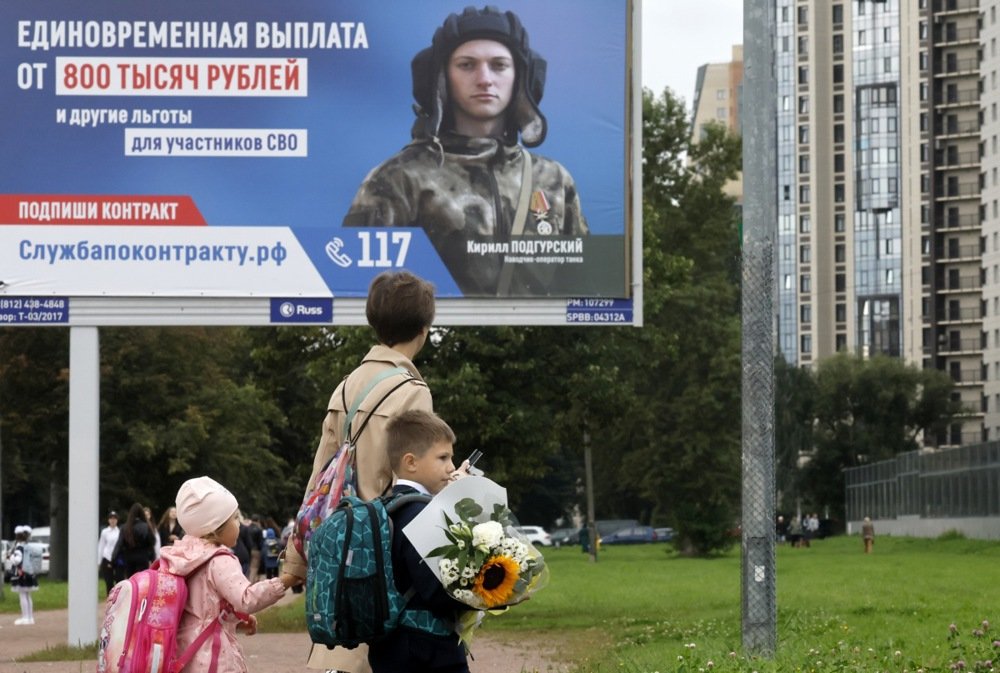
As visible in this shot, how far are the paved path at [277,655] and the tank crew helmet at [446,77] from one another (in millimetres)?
4618

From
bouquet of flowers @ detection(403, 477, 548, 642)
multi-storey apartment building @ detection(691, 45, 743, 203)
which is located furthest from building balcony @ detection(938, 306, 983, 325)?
bouquet of flowers @ detection(403, 477, 548, 642)

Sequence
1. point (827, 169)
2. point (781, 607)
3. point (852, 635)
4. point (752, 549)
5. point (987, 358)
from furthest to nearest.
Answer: point (827, 169) → point (987, 358) → point (781, 607) → point (852, 635) → point (752, 549)

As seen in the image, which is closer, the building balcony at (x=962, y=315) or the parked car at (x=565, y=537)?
the parked car at (x=565, y=537)

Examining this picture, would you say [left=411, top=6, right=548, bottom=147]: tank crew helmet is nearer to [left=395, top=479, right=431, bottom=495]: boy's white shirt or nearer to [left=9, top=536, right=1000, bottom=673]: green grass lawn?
[left=9, top=536, right=1000, bottom=673]: green grass lawn

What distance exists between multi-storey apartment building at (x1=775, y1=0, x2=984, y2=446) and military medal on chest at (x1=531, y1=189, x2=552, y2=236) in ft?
379

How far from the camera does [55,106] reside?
1702 cm

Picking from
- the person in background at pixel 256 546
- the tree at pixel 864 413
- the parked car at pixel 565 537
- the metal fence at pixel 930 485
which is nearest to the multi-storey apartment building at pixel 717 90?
the tree at pixel 864 413

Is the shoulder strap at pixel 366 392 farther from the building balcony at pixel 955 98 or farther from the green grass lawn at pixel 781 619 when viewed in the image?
the building balcony at pixel 955 98

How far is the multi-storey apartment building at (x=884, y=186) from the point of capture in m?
136

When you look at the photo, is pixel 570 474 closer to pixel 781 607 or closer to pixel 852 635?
pixel 781 607

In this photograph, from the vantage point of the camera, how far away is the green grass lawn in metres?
11.4

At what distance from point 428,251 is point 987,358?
11004 cm

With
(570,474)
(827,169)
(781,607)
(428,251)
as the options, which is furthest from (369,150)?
(827,169)

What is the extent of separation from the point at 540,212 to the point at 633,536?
9114 centimetres
